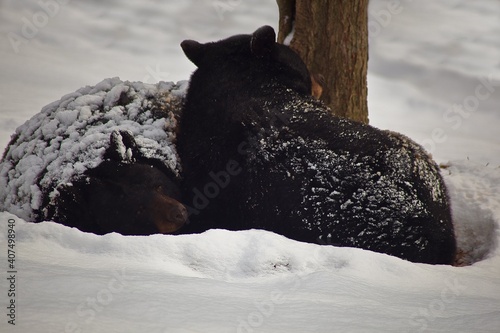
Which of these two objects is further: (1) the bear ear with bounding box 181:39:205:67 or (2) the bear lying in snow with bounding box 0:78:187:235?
(1) the bear ear with bounding box 181:39:205:67

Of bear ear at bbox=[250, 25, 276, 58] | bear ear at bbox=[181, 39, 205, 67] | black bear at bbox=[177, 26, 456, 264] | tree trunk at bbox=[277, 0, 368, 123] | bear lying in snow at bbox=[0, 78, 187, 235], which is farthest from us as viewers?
tree trunk at bbox=[277, 0, 368, 123]

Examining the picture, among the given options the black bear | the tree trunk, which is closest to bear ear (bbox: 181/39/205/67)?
the black bear

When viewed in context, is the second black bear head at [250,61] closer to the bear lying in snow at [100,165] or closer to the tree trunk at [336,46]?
the bear lying in snow at [100,165]

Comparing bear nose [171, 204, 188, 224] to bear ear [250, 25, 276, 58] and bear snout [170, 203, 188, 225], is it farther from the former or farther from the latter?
bear ear [250, 25, 276, 58]

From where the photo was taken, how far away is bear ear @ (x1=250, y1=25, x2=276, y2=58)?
4215mm

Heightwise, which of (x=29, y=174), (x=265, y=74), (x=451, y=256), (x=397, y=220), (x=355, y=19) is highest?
(x=355, y=19)

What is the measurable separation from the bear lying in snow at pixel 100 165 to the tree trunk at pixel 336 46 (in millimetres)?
1519

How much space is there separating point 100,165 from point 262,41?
61.8 inches

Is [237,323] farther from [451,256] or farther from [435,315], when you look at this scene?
[451,256]

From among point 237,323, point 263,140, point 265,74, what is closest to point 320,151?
point 263,140

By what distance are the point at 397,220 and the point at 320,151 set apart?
2.16 ft

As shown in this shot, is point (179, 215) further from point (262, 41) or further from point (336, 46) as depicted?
point (336, 46)

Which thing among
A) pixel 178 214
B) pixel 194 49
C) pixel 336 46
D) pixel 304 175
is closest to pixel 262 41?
pixel 194 49

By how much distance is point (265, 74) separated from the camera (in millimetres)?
4297
